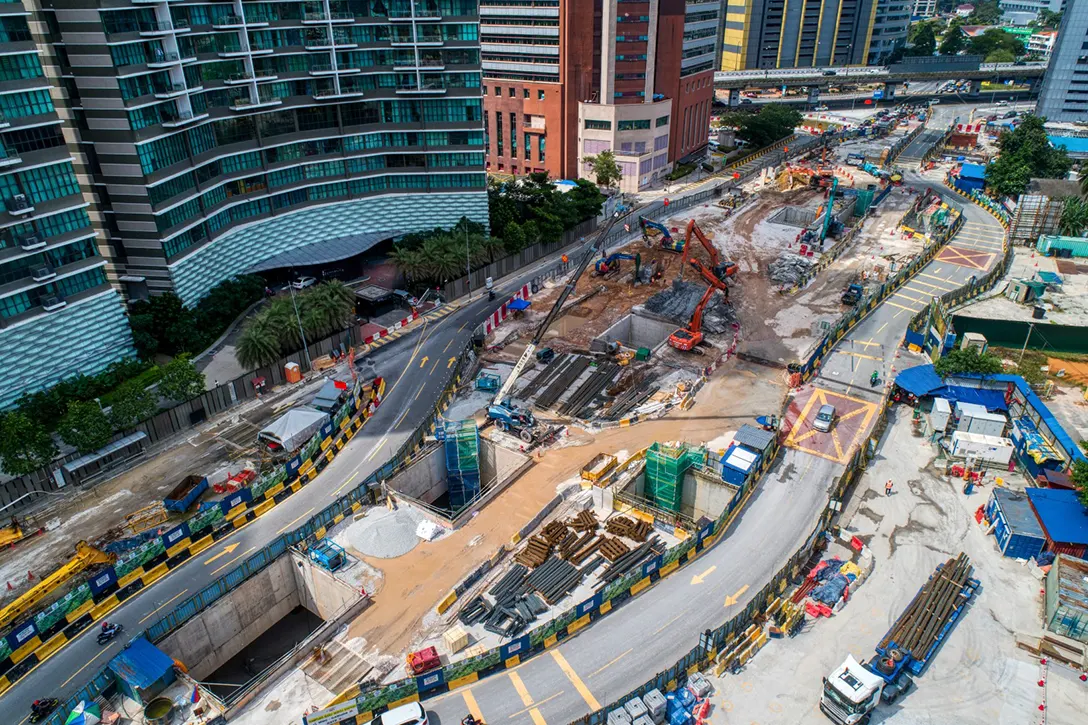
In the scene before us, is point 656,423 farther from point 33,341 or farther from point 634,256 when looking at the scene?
point 33,341

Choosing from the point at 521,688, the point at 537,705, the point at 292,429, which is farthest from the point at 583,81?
the point at 537,705

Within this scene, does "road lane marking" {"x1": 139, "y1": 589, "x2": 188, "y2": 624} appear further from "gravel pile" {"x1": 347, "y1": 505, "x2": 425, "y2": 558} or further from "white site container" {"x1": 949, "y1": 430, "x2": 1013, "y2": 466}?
"white site container" {"x1": 949, "y1": 430, "x2": 1013, "y2": 466}

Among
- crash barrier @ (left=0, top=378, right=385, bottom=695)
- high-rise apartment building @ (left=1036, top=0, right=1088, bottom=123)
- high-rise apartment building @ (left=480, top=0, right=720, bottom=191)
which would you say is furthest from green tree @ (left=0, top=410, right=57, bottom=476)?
high-rise apartment building @ (left=1036, top=0, right=1088, bottom=123)

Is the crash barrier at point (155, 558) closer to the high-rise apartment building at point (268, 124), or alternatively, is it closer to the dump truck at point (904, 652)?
the high-rise apartment building at point (268, 124)

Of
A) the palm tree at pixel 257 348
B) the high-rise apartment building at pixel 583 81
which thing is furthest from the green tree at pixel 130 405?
the high-rise apartment building at pixel 583 81

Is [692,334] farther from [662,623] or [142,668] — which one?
[142,668]

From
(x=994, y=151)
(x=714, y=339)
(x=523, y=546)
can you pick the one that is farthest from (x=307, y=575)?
(x=994, y=151)
